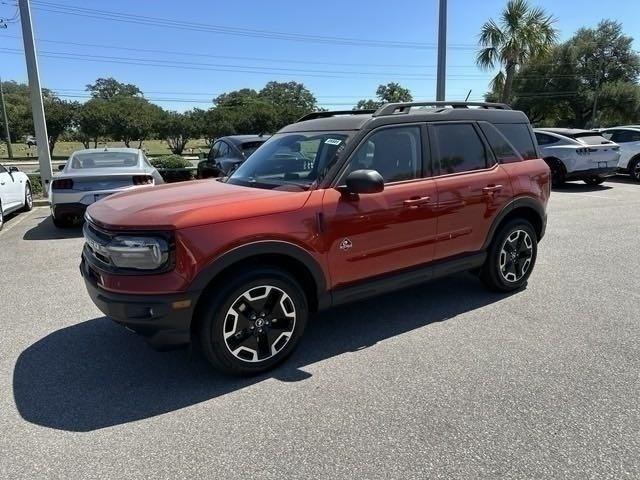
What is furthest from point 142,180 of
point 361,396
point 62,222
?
point 361,396


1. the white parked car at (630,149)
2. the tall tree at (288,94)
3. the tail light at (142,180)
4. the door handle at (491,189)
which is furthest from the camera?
the tall tree at (288,94)

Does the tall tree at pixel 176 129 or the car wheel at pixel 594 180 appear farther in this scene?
the tall tree at pixel 176 129

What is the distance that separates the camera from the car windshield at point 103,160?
8805mm

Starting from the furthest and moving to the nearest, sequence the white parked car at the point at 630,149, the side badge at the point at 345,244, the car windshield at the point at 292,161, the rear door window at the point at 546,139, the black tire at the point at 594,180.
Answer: the white parked car at the point at 630,149 → the black tire at the point at 594,180 → the rear door window at the point at 546,139 → the car windshield at the point at 292,161 → the side badge at the point at 345,244

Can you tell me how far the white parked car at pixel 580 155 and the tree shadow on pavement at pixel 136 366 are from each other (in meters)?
9.73

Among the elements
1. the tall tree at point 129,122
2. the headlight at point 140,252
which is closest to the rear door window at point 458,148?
the headlight at point 140,252

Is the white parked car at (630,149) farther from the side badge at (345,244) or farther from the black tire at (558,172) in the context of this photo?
the side badge at (345,244)

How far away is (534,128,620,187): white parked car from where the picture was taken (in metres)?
12.7

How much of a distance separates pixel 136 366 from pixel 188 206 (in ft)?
4.24

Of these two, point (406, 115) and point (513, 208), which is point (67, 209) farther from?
point (513, 208)

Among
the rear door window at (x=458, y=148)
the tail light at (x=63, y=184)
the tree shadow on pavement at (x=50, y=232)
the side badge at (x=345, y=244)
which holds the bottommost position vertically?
the tree shadow on pavement at (x=50, y=232)

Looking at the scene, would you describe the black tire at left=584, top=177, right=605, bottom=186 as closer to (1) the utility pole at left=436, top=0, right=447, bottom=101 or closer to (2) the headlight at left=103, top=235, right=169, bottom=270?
(1) the utility pole at left=436, top=0, right=447, bottom=101

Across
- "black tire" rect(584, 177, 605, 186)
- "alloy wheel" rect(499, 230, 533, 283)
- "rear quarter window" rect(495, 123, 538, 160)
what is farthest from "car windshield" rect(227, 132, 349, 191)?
"black tire" rect(584, 177, 605, 186)

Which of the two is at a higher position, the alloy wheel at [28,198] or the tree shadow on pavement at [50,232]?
the alloy wheel at [28,198]
